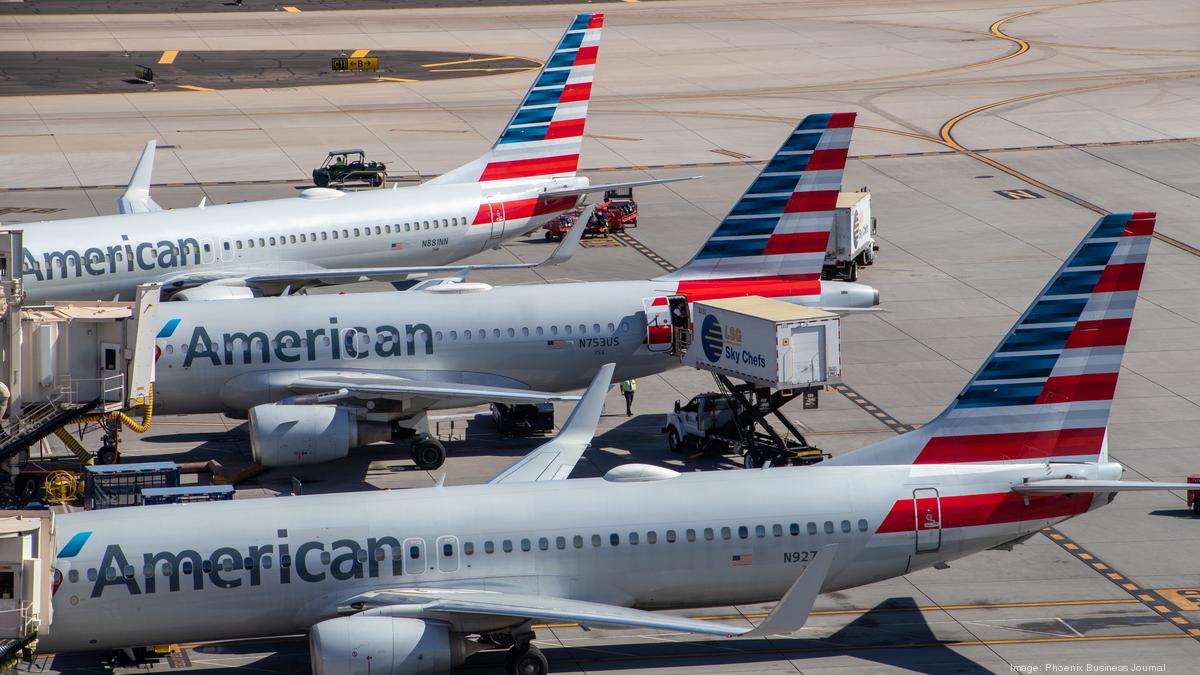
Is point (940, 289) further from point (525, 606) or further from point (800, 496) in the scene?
point (525, 606)

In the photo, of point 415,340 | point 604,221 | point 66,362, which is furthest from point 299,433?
point 604,221

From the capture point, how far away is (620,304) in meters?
50.3

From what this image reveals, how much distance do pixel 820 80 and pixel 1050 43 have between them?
76.9ft

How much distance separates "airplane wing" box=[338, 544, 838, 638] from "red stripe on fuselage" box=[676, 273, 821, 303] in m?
18.0

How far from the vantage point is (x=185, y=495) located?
38625 millimetres

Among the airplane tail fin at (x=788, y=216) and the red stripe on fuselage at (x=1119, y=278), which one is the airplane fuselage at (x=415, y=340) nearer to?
the airplane tail fin at (x=788, y=216)

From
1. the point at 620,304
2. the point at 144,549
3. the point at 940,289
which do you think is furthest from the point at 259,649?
the point at 940,289

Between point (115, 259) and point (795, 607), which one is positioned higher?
point (115, 259)

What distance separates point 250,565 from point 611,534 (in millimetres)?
7414

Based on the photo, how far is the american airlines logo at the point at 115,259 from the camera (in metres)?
57.1

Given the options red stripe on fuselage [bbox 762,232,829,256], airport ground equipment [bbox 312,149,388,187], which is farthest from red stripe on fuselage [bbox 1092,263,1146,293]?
airport ground equipment [bbox 312,149,388,187]

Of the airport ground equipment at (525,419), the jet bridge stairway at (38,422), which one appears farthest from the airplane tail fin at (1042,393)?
the airport ground equipment at (525,419)

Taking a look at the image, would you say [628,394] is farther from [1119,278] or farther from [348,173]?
[348,173]

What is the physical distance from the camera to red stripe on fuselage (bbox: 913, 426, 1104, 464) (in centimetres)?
3559
